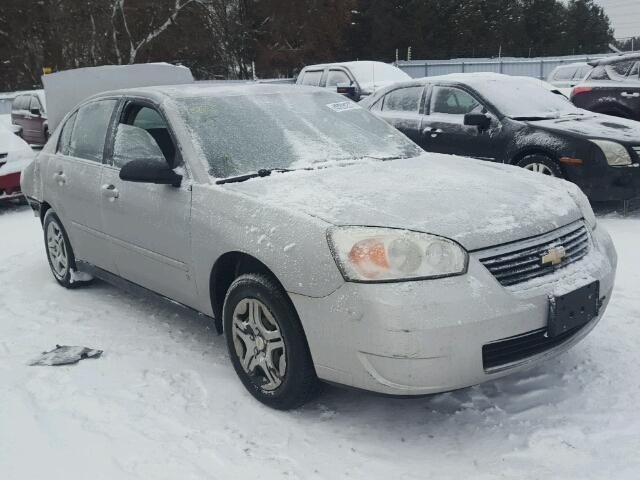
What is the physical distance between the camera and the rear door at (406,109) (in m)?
8.28

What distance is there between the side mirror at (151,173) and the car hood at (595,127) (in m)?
4.62

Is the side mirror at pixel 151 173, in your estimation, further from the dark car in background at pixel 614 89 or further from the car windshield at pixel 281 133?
the dark car in background at pixel 614 89

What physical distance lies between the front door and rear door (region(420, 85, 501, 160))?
4.30m

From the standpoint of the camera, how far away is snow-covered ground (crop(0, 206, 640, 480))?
2.86 meters

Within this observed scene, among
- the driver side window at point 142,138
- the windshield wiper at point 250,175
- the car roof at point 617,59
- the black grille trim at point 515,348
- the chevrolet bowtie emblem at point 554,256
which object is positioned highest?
the car roof at point 617,59

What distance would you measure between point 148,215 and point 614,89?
9103 mm

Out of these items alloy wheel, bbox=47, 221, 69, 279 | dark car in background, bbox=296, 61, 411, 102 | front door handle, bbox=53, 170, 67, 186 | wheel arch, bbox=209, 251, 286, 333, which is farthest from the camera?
dark car in background, bbox=296, 61, 411, 102

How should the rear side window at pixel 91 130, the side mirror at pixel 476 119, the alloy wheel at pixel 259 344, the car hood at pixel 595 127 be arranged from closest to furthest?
the alloy wheel at pixel 259 344, the rear side window at pixel 91 130, the car hood at pixel 595 127, the side mirror at pixel 476 119

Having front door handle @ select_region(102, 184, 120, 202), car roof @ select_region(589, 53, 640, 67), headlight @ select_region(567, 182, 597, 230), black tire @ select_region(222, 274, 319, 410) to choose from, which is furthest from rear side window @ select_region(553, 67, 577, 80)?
black tire @ select_region(222, 274, 319, 410)

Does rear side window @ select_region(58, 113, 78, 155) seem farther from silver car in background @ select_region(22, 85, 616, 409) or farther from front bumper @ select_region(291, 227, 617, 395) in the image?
front bumper @ select_region(291, 227, 617, 395)

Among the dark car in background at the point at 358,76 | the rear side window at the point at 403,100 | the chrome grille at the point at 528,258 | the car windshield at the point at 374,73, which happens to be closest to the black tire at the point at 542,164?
the rear side window at the point at 403,100

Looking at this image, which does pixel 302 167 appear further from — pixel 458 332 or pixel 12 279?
pixel 12 279

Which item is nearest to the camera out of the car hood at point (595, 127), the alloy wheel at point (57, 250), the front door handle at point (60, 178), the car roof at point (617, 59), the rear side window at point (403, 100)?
the front door handle at point (60, 178)

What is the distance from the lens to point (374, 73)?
50.8ft
